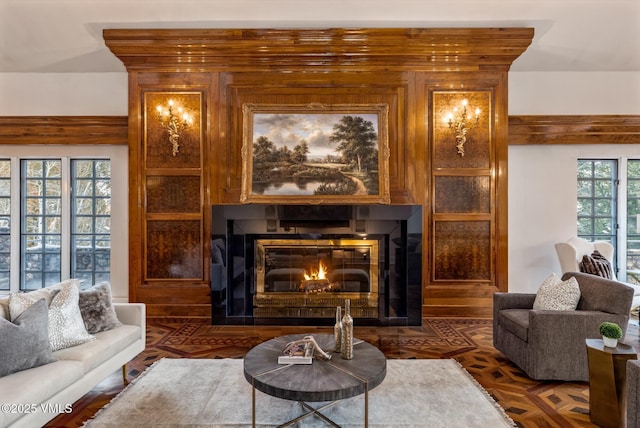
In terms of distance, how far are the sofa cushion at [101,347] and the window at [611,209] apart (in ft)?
19.9

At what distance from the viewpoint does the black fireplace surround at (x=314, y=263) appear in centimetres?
435

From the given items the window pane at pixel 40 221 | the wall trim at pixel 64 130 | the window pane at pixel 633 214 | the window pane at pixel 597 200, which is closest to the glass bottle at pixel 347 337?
the wall trim at pixel 64 130

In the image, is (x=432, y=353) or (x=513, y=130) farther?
(x=513, y=130)

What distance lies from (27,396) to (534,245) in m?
5.69

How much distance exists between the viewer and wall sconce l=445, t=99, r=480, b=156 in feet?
14.9

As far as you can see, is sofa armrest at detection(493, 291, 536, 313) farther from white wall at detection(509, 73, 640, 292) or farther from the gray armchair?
white wall at detection(509, 73, 640, 292)

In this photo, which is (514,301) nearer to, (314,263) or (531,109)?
(314,263)

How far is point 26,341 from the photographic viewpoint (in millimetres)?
2088

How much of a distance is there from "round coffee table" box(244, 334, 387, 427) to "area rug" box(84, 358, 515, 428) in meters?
0.24

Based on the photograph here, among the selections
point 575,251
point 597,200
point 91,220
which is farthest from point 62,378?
point 597,200

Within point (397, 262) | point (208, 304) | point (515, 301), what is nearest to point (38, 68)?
point (208, 304)

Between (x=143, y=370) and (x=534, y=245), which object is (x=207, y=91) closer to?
(x=143, y=370)

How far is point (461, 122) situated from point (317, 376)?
3721 millimetres

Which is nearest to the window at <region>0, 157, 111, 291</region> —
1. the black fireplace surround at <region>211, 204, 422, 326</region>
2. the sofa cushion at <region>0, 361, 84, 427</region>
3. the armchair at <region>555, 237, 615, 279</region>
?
the black fireplace surround at <region>211, 204, 422, 326</region>
